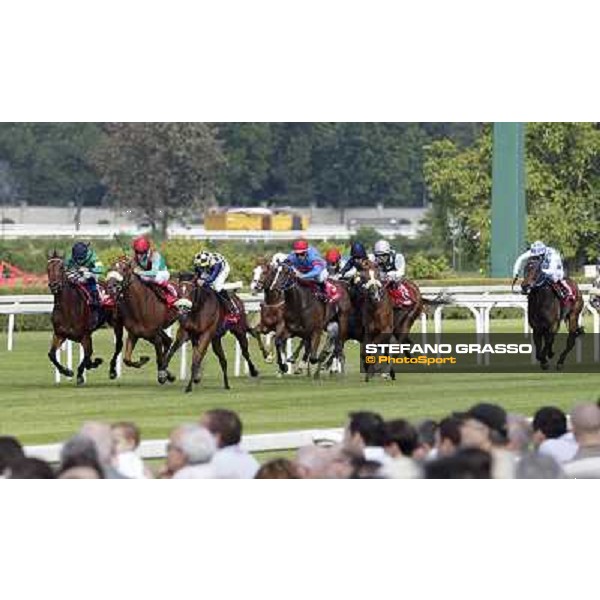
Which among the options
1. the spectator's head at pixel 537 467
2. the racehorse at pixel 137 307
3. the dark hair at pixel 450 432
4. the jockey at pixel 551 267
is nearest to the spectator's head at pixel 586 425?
the spectator's head at pixel 537 467

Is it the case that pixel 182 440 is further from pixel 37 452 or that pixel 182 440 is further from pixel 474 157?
pixel 474 157

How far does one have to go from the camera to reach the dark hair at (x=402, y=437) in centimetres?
1116

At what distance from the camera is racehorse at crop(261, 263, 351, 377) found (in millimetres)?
21391

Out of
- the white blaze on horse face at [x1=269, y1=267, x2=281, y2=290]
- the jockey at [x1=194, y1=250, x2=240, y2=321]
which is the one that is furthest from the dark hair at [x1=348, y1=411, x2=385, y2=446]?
the white blaze on horse face at [x1=269, y1=267, x2=281, y2=290]

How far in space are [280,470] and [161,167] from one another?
36.8 meters

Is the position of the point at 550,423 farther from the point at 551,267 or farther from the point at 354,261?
the point at 551,267

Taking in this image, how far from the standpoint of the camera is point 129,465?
447 inches

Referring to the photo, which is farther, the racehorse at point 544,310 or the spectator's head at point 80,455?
the racehorse at point 544,310

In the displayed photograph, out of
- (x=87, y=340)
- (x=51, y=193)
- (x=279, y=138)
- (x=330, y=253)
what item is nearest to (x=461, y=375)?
(x=330, y=253)

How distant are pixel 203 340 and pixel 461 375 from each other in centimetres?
298

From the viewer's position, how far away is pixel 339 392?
20047 mm

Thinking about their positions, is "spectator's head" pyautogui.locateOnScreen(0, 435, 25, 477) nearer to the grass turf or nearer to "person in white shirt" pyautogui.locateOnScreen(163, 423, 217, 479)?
"person in white shirt" pyautogui.locateOnScreen(163, 423, 217, 479)

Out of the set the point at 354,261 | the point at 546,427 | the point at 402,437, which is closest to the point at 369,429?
the point at 402,437

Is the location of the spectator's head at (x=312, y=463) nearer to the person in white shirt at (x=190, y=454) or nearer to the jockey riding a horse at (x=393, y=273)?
the person in white shirt at (x=190, y=454)
